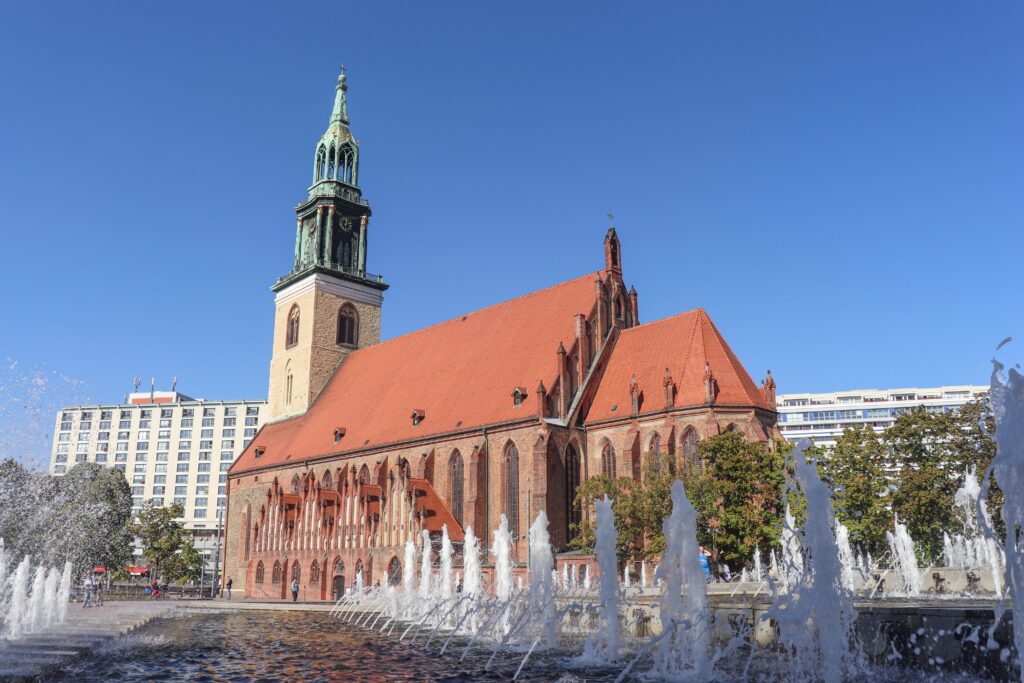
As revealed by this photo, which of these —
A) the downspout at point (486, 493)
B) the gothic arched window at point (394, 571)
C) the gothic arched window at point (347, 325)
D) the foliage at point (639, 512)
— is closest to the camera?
the foliage at point (639, 512)

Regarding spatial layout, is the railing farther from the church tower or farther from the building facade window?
the building facade window

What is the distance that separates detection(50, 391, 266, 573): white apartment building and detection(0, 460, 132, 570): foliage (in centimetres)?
6019

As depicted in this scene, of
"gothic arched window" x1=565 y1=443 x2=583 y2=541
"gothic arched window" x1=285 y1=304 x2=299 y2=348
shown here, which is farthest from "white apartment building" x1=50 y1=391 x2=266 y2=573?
"gothic arched window" x1=565 y1=443 x2=583 y2=541

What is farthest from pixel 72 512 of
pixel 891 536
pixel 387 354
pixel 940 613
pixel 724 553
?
pixel 940 613

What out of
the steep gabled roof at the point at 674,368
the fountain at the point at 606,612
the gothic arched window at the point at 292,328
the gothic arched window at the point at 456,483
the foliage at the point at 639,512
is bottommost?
the fountain at the point at 606,612

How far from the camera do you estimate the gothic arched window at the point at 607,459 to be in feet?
135

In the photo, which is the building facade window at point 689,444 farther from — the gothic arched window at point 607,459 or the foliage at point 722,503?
the gothic arched window at point 607,459

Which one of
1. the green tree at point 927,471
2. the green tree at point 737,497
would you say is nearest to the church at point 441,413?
the green tree at point 737,497

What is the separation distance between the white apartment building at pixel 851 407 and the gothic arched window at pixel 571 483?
9698 cm

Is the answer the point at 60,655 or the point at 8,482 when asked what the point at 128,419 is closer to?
the point at 8,482

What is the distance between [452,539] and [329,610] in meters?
8.26

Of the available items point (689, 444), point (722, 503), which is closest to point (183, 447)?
point (689, 444)

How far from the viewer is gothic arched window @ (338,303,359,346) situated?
62719 millimetres

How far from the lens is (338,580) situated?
46.0 m
